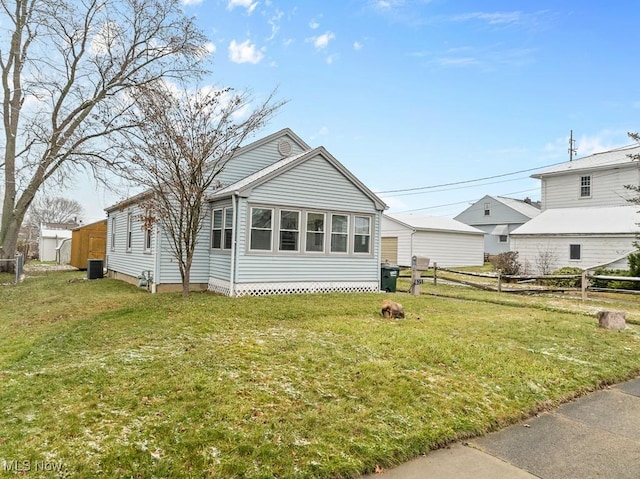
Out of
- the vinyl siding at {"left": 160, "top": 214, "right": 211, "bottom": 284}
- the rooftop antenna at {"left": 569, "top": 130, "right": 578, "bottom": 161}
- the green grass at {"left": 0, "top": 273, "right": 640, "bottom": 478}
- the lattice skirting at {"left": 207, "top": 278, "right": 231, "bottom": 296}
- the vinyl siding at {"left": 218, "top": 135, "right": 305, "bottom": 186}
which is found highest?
the rooftop antenna at {"left": 569, "top": 130, "right": 578, "bottom": 161}

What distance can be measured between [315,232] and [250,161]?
3471 mm

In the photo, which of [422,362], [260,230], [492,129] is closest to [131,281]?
[260,230]

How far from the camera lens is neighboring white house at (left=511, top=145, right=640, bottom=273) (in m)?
19.6

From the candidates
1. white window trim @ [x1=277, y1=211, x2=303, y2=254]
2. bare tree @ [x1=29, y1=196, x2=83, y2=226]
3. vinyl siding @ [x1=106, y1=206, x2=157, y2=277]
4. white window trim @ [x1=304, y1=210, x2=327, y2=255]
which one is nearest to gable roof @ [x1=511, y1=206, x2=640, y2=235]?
white window trim @ [x1=304, y1=210, x2=327, y2=255]

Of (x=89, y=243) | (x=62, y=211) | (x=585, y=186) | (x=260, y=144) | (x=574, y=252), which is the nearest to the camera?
(x=260, y=144)

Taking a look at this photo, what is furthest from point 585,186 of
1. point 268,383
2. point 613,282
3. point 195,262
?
point 268,383

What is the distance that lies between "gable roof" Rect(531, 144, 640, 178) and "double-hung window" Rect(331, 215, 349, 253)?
765 inches

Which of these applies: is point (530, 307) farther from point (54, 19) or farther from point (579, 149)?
point (579, 149)

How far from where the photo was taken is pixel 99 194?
2006 cm

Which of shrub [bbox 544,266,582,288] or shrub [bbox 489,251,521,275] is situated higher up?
shrub [bbox 489,251,521,275]

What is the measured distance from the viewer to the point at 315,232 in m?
12.6

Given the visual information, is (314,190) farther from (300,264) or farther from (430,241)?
(430,241)

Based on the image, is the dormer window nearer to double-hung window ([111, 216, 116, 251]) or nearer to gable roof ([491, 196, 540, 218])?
gable roof ([491, 196, 540, 218])

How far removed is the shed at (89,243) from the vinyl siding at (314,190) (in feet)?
48.0
